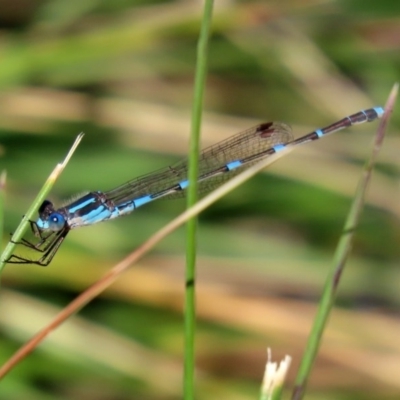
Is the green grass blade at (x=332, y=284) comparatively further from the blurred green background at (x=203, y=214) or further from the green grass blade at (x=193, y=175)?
the blurred green background at (x=203, y=214)

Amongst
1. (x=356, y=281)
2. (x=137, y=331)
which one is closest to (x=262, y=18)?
(x=356, y=281)

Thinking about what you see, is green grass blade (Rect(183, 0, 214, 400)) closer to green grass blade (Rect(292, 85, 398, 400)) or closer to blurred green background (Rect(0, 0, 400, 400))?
green grass blade (Rect(292, 85, 398, 400))

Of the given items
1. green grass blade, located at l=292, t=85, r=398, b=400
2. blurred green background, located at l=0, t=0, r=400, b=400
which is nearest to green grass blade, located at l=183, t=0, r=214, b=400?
green grass blade, located at l=292, t=85, r=398, b=400

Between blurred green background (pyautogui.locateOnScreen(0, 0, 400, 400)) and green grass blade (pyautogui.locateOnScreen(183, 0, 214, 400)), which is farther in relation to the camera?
blurred green background (pyautogui.locateOnScreen(0, 0, 400, 400))

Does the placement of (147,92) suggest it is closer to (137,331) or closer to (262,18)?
(262,18)

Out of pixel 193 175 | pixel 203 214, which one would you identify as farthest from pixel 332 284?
pixel 203 214

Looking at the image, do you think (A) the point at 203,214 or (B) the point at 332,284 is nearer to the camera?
(B) the point at 332,284

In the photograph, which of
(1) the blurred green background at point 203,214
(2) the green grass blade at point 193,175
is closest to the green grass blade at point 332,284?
(2) the green grass blade at point 193,175

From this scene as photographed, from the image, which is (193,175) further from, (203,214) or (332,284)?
(203,214)
